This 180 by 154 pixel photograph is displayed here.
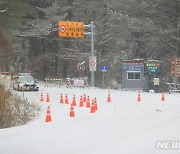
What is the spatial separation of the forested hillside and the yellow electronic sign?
4.57 m

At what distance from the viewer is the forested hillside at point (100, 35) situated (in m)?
41.4

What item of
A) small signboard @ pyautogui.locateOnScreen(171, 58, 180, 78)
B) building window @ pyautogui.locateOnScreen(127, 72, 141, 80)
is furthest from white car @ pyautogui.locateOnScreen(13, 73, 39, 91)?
small signboard @ pyautogui.locateOnScreen(171, 58, 180, 78)

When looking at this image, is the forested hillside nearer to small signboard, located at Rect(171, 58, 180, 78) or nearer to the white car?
small signboard, located at Rect(171, 58, 180, 78)

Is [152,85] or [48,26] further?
[48,26]

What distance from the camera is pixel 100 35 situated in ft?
172

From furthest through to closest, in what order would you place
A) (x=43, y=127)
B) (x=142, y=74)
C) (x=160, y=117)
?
1. (x=142, y=74)
2. (x=160, y=117)
3. (x=43, y=127)

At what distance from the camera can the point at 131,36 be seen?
55781mm

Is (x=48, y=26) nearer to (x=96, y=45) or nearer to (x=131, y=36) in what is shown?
(x=96, y=45)

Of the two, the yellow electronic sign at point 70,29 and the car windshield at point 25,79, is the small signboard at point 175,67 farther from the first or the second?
the car windshield at point 25,79

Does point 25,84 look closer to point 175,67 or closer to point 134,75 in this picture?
point 134,75

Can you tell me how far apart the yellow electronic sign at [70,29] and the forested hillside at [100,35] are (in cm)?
457

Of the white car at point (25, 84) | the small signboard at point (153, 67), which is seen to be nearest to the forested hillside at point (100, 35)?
the small signboard at point (153, 67)

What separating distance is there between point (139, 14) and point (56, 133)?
3268 cm

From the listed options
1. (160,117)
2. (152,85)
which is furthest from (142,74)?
(160,117)
